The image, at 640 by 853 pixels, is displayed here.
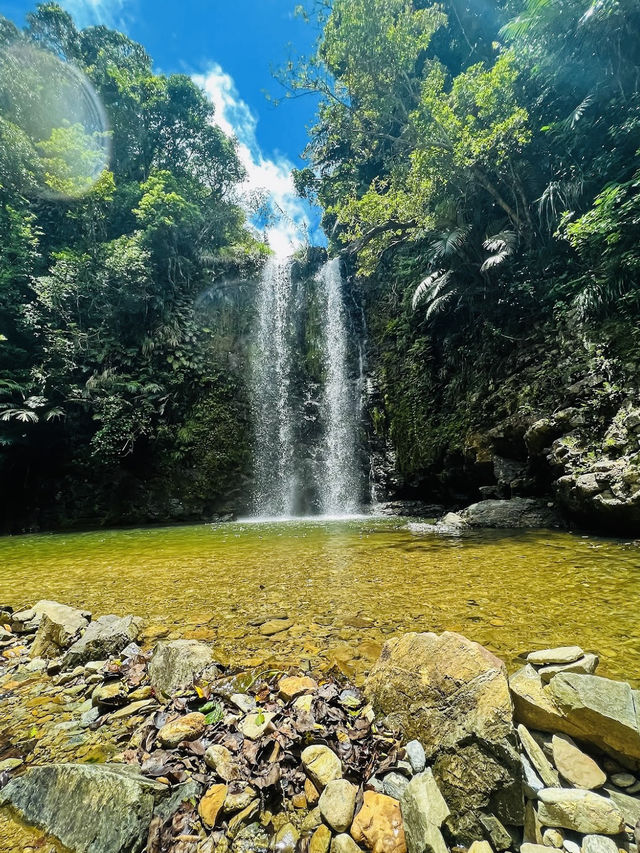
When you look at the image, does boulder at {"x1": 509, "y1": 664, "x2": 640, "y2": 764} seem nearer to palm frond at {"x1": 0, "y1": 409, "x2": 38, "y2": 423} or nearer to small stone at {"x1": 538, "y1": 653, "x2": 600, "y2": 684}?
small stone at {"x1": 538, "y1": 653, "x2": 600, "y2": 684}

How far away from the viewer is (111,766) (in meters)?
1.27

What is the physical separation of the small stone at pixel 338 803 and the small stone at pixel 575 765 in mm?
703

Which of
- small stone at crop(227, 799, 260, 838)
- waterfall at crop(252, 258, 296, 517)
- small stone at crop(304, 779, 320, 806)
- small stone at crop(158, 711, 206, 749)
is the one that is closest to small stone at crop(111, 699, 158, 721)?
small stone at crop(158, 711, 206, 749)

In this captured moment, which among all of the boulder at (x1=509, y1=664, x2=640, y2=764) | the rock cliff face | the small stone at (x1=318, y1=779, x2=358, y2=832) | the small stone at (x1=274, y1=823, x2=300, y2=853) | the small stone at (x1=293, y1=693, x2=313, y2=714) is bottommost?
the small stone at (x1=274, y1=823, x2=300, y2=853)

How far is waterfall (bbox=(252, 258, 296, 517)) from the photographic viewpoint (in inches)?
470

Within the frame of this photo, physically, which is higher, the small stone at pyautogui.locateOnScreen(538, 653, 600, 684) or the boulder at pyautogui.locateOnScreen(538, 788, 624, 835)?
the small stone at pyautogui.locateOnScreen(538, 653, 600, 684)

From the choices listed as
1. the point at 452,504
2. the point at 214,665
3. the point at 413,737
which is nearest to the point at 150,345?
the point at 452,504

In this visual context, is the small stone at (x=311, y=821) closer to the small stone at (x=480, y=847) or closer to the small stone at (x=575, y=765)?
the small stone at (x=480, y=847)

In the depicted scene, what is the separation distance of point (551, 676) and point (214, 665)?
1.67m

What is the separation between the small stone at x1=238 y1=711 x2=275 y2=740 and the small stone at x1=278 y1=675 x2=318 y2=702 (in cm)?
15

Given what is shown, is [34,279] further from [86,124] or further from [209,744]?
[209,744]

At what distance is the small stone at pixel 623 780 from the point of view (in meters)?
1.11

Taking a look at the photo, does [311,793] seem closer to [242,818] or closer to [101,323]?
[242,818]

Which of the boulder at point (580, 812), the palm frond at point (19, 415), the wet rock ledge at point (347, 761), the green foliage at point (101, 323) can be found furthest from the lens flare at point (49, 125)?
the boulder at point (580, 812)
